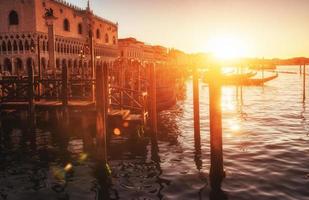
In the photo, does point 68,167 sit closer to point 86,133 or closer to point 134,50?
point 86,133

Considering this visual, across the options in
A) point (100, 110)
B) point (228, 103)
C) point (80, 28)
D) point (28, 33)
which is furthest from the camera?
point (80, 28)

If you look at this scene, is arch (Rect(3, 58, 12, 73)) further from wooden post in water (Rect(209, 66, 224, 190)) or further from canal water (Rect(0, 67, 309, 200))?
→ wooden post in water (Rect(209, 66, 224, 190))

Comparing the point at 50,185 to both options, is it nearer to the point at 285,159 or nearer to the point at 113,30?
the point at 285,159

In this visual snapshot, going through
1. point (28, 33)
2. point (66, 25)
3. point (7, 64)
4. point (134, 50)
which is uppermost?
point (66, 25)

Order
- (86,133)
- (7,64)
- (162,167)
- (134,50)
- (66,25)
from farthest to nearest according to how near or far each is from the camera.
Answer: (134,50) → (66,25) → (7,64) → (86,133) → (162,167)

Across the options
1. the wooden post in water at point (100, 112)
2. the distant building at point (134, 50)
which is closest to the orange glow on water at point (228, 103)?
the wooden post in water at point (100, 112)

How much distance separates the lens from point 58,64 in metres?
49.6

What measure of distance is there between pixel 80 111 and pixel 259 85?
45246mm

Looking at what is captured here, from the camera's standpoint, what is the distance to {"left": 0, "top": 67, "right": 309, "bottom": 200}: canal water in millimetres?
8367

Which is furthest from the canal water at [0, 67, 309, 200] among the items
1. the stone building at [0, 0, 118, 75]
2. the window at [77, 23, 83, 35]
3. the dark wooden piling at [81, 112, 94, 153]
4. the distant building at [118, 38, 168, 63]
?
the distant building at [118, 38, 168, 63]

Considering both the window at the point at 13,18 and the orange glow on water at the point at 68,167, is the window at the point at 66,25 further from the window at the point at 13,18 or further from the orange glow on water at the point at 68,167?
the orange glow on water at the point at 68,167

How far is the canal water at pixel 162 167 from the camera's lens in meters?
8.37

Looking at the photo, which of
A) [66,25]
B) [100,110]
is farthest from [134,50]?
[100,110]

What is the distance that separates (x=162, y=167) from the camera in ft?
34.2
